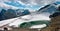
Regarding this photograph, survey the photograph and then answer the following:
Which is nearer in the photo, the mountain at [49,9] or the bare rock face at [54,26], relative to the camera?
the bare rock face at [54,26]

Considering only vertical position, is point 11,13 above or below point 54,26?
above

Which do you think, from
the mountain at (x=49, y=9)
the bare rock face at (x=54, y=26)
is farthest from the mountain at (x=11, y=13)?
the bare rock face at (x=54, y=26)

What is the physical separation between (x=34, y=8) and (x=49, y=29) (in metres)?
0.53

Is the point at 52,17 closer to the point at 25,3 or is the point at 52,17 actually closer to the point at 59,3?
the point at 59,3

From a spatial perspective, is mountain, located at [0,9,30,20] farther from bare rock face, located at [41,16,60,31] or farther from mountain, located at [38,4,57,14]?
bare rock face, located at [41,16,60,31]

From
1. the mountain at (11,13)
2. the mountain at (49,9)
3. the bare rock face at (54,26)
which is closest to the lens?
the bare rock face at (54,26)

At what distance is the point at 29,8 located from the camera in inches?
152

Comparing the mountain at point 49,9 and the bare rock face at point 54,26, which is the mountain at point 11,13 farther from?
the bare rock face at point 54,26

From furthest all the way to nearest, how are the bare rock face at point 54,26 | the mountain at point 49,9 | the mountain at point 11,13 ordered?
the mountain at point 11,13 → the mountain at point 49,9 → the bare rock face at point 54,26

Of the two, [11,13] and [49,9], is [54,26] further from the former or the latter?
[11,13]

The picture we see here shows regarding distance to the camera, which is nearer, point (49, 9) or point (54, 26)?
point (54, 26)

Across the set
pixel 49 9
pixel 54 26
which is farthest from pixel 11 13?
pixel 54 26

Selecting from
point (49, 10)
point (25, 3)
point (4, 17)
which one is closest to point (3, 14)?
point (4, 17)

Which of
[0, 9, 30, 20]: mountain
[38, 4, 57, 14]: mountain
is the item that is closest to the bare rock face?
[38, 4, 57, 14]: mountain
